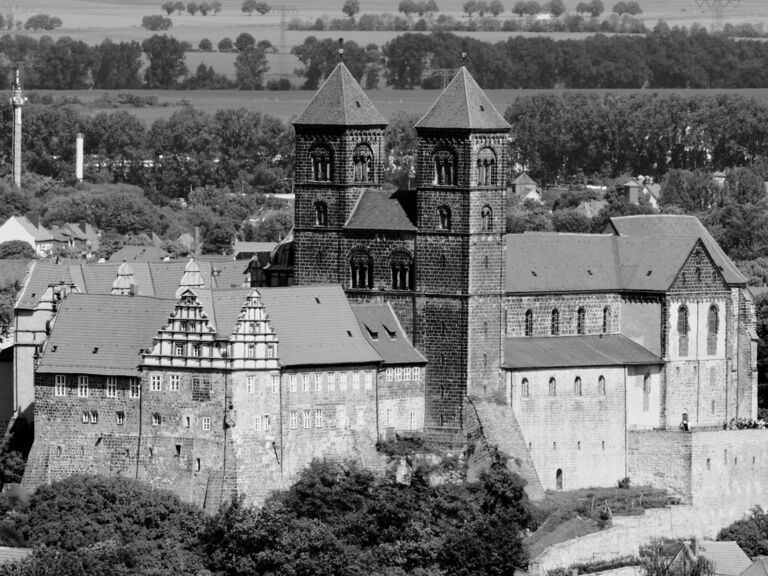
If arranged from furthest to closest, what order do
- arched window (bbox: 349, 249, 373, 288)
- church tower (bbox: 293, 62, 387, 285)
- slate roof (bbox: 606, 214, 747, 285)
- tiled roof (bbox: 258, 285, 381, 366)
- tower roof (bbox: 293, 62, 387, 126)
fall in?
slate roof (bbox: 606, 214, 747, 285)
church tower (bbox: 293, 62, 387, 285)
tower roof (bbox: 293, 62, 387, 126)
arched window (bbox: 349, 249, 373, 288)
tiled roof (bbox: 258, 285, 381, 366)

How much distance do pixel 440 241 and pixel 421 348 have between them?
343 cm

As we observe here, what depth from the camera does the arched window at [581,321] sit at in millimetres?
112188

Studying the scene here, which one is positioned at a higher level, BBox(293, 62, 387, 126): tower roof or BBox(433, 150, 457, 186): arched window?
BBox(293, 62, 387, 126): tower roof

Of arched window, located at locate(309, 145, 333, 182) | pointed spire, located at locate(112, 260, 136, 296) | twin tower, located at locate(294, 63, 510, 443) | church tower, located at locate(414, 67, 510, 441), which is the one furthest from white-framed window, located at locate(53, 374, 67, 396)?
arched window, located at locate(309, 145, 333, 182)

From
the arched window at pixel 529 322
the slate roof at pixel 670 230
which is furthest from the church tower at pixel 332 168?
the slate roof at pixel 670 230

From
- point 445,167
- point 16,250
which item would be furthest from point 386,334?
point 16,250

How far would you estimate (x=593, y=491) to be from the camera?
4259 inches

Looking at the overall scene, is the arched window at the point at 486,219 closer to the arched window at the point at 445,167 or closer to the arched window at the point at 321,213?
the arched window at the point at 445,167

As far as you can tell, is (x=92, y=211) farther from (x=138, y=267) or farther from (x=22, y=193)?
(x=138, y=267)

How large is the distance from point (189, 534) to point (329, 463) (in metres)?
5.86

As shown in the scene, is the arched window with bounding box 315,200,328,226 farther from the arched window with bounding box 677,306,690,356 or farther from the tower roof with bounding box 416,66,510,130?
the arched window with bounding box 677,306,690,356

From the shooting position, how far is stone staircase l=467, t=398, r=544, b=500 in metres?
106

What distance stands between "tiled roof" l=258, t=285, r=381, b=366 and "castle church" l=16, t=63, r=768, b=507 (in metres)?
0.09

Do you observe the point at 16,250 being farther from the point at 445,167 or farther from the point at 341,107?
Result: the point at 445,167
